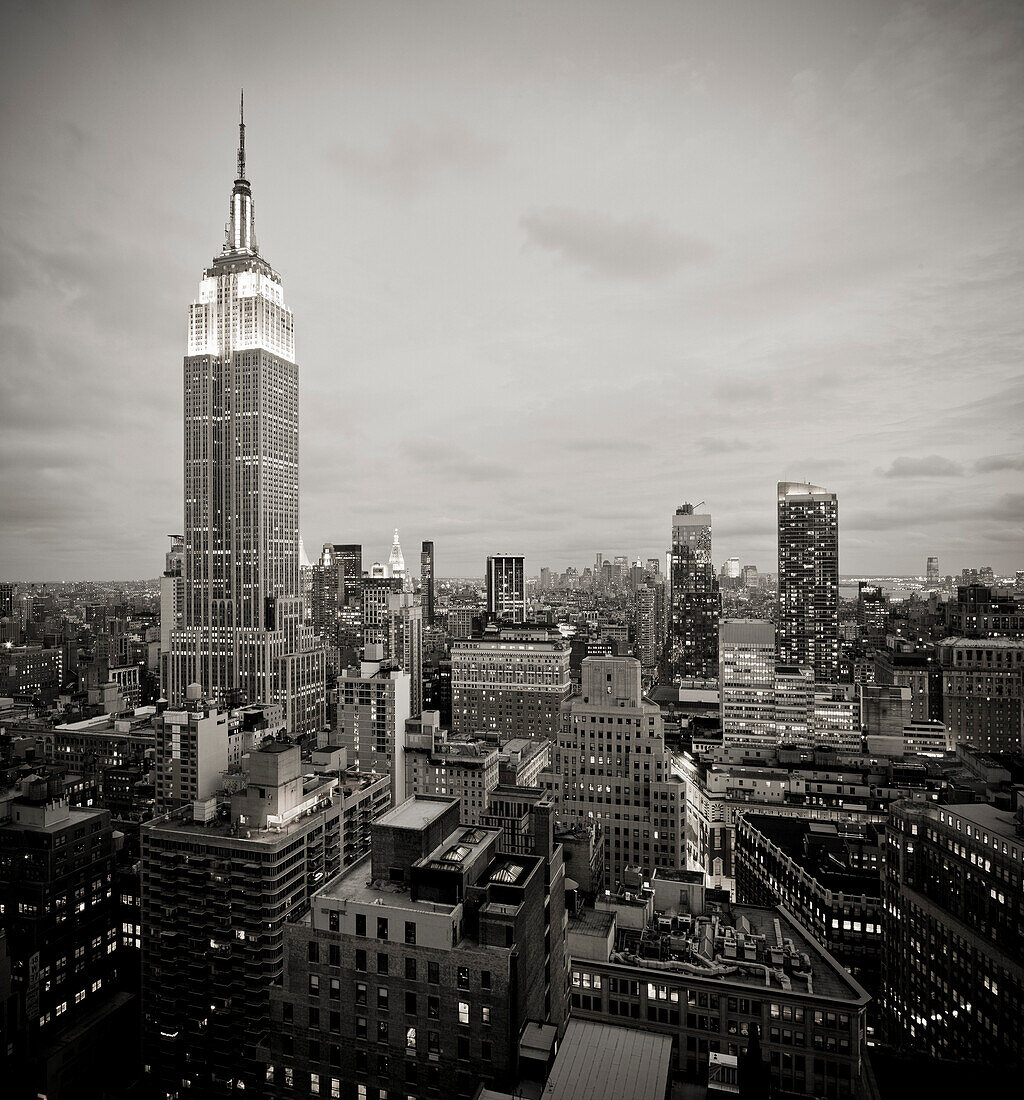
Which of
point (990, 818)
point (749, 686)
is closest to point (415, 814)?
point (990, 818)

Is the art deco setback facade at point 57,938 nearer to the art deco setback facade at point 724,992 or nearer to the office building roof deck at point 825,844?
the art deco setback facade at point 724,992

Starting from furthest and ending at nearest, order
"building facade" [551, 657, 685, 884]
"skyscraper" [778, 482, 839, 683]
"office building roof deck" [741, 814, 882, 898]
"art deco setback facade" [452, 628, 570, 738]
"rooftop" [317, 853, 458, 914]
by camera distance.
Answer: "skyscraper" [778, 482, 839, 683]
"art deco setback facade" [452, 628, 570, 738]
"building facade" [551, 657, 685, 884]
"office building roof deck" [741, 814, 882, 898]
"rooftop" [317, 853, 458, 914]

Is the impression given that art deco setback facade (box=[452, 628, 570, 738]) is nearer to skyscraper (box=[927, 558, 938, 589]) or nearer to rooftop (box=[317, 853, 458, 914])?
skyscraper (box=[927, 558, 938, 589])

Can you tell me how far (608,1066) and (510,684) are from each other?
101508 millimetres

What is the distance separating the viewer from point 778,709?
117m

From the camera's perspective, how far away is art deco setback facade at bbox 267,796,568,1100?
2248 cm

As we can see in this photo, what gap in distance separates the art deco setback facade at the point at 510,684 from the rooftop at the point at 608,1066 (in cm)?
9665

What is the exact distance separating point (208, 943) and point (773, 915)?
3859cm

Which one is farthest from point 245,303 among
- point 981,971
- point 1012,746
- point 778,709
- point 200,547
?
point 1012,746

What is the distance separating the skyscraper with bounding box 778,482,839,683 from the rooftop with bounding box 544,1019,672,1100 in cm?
16631

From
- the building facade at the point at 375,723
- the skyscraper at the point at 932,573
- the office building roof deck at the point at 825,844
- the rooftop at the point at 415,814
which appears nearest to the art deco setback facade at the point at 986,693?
the skyscraper at the point at 932,573

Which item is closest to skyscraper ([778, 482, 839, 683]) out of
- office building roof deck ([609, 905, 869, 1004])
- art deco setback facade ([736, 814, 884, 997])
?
art deco setback facade ([736, 814, 884, 997])

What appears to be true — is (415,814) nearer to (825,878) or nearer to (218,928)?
(218,928)

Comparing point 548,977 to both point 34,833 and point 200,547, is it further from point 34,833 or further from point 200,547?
point 200,547
